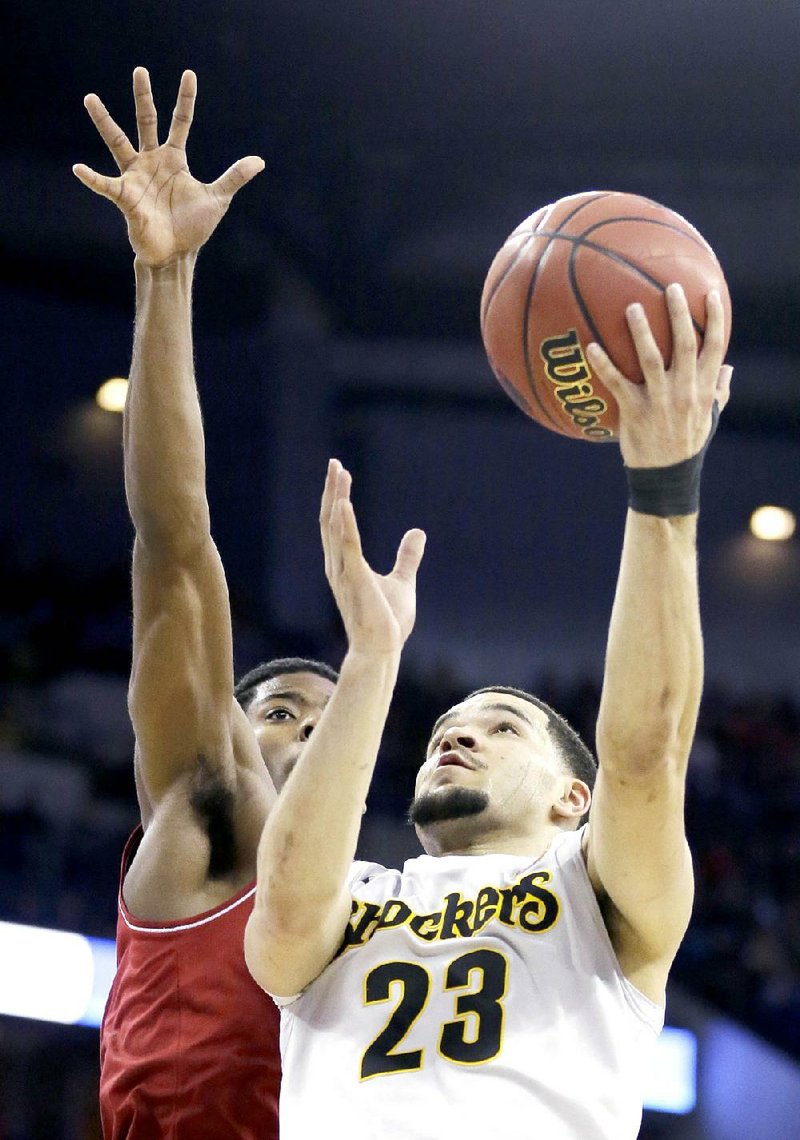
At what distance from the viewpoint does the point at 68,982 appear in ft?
27.2

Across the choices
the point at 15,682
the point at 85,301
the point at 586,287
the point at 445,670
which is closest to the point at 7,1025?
the point at 15,682

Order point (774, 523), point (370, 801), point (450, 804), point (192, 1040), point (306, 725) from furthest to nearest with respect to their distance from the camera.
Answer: point (774, 523)
point (370, 801)
point (306, 725)
point (450, 804)
point (192, 1040)

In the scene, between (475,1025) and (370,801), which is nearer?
(475,1025)

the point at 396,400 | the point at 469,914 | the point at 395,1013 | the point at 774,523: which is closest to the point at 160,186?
the point at 469,914

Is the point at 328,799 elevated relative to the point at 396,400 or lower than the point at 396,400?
lower

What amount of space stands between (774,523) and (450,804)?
8661mm

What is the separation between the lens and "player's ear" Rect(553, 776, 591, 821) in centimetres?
321

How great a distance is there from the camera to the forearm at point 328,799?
2463 millimetres

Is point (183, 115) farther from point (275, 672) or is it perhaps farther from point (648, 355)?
point (648, 355)

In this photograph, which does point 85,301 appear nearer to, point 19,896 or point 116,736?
point 116,736

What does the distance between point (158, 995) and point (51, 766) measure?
711cm

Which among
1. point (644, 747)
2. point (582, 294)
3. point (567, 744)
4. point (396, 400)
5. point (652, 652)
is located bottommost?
point (644, 747)

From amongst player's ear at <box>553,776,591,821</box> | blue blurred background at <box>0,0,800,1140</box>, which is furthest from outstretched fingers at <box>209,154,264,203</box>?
blue blurred background at <box>0,0,800,1140</box>

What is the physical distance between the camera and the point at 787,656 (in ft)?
36.0
